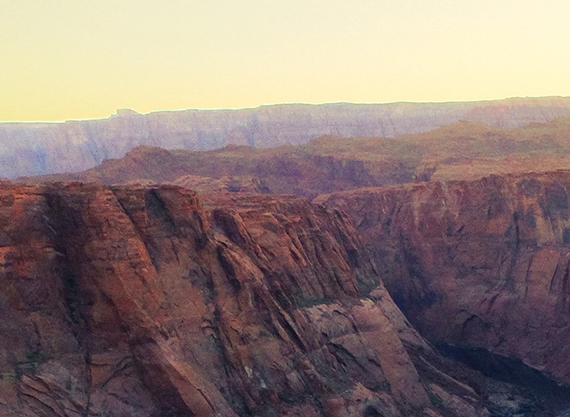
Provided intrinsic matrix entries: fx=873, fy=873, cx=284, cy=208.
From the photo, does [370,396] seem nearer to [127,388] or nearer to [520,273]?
[127,388]

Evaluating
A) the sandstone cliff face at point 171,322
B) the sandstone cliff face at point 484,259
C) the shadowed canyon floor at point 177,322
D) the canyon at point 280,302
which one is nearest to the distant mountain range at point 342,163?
the sandstone cliff face at point 484,259

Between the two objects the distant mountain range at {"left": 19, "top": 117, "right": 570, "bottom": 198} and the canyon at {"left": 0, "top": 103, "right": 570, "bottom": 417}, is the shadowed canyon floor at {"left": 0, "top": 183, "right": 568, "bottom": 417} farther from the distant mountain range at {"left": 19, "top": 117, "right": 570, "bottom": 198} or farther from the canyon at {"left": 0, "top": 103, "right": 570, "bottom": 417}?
the distant mountain range at {"left": 19, "top": 117, "right": 570, "bottom": 198}

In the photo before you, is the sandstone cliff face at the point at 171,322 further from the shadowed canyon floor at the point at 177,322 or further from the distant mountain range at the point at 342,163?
the distant mountain range at the point at 342,163

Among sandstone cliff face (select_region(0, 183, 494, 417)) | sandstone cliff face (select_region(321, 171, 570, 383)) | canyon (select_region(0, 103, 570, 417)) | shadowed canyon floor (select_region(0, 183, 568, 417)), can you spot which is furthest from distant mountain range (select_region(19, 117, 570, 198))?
sandstone cliff face (select_region(0, 183, 494, 417))

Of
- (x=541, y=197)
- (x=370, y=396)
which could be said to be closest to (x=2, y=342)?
(x=370, y=396)

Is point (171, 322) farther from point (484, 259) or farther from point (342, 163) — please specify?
point (342, 163)

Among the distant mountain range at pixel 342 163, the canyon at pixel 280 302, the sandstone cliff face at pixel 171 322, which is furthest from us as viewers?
the distant mountain range at pixel 342 163
